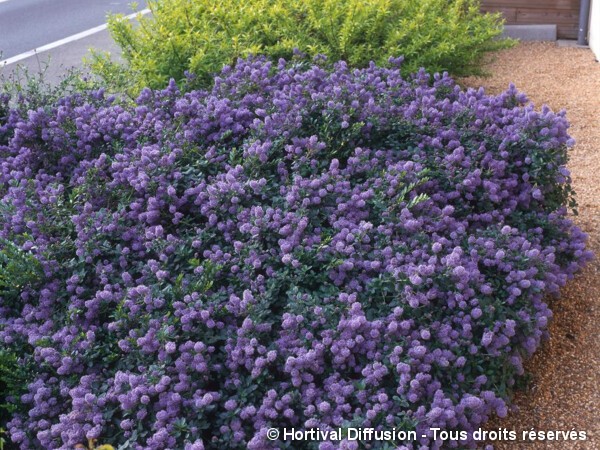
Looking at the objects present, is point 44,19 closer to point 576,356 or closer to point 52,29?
point 52,29

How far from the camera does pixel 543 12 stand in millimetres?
8211

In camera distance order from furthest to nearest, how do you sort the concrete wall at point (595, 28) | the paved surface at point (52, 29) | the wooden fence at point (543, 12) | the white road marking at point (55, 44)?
1. the white road marking at point (55, 44)
2. the paved surface at point (52, 29)
3. the wooden fence at point (543, 12)
4. the concrete wall at point (595, 28)

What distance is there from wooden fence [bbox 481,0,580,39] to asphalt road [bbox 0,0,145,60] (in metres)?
5.20

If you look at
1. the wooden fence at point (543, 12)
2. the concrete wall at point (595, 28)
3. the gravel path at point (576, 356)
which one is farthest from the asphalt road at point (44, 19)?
the gravel path at point (576, 356)

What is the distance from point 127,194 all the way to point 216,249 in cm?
56

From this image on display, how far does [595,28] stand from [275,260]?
6007 millimetres

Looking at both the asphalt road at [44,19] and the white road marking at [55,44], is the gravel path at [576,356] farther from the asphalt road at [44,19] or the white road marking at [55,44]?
the asphalt road at [44,19]

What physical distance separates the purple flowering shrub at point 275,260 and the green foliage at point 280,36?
1253 millimetres

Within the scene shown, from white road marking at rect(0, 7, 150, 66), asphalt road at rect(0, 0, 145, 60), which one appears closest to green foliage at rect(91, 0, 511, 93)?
white road marking at rect(0, 7, 150, 66)

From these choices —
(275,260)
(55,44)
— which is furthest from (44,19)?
(275,260)

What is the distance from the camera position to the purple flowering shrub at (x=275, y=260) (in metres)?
2.45

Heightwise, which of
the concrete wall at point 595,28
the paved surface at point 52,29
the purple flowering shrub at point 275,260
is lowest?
the concrete wall at point 595,28

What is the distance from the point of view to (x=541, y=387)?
3.06 m

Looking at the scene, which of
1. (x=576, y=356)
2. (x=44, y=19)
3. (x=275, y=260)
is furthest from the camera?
(x=44, y=19)
